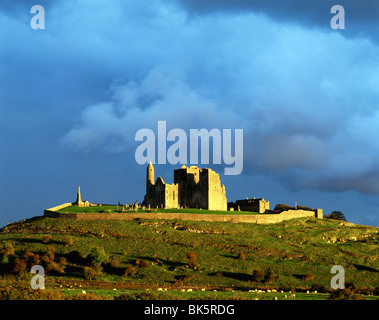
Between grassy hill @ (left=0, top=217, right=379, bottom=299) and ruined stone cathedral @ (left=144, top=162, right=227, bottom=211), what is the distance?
1849cm

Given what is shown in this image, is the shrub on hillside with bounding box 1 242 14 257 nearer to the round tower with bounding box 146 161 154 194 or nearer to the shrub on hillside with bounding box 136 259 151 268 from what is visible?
the shrub on hillside with bounding box 136 259 151 268

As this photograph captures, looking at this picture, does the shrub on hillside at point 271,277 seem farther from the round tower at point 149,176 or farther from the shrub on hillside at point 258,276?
the round tower at point 149,176

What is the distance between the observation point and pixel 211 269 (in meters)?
65.0

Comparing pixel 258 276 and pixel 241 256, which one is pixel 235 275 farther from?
pixel 241 256

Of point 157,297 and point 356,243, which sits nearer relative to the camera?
point 157,297

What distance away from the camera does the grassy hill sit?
57.8 m

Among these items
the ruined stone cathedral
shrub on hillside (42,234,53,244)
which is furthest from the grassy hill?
the ruined stone cathedral

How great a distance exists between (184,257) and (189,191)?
139ft

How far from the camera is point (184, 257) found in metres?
68.5

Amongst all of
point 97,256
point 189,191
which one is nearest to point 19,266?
point 97,256
